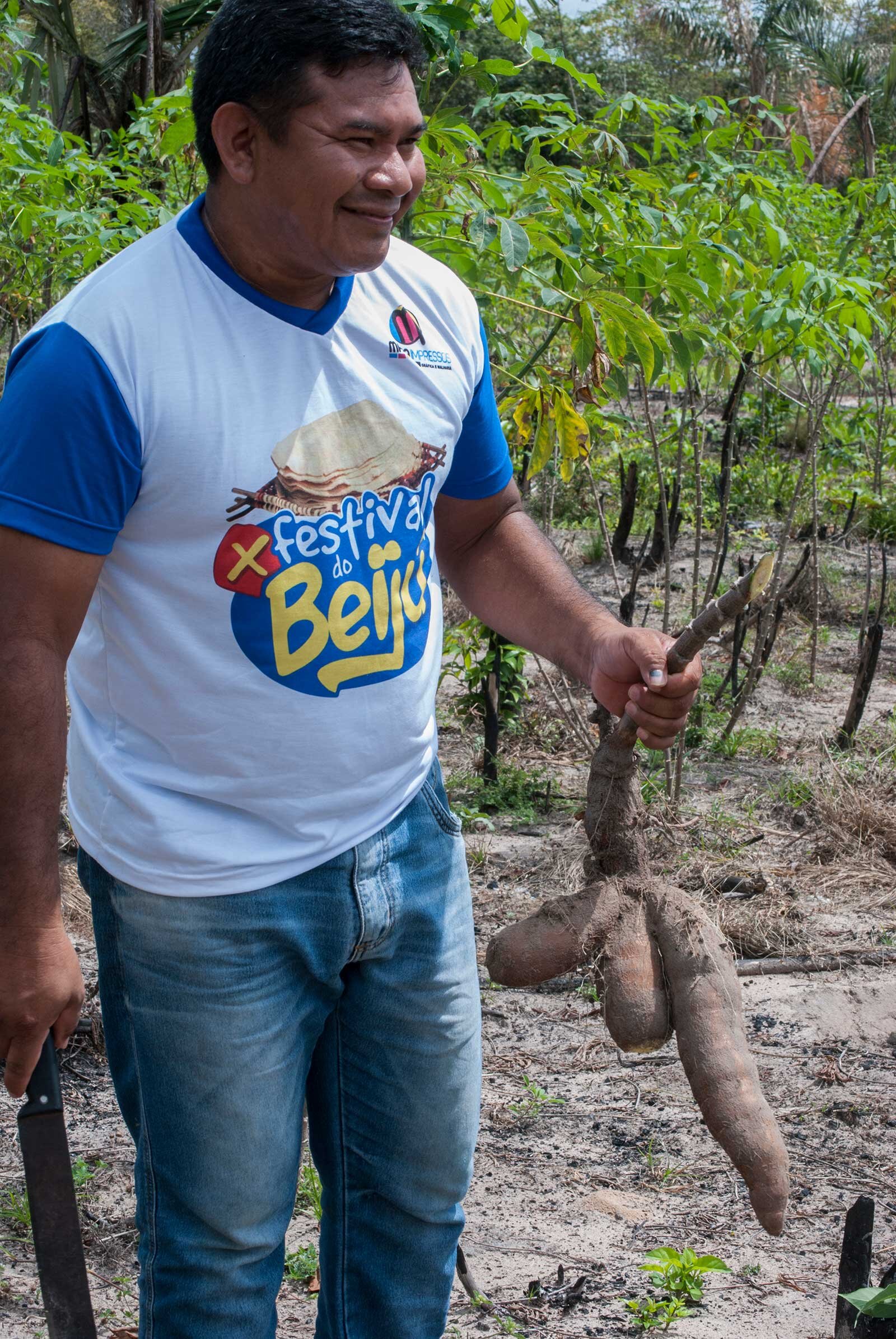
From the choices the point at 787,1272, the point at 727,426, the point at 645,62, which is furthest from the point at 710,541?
the point at 645,62

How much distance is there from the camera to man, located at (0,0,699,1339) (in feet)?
3.87

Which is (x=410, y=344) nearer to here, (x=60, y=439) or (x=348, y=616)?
(x=348, y=616)

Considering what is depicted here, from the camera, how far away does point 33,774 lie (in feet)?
3.95

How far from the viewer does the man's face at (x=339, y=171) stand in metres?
1.21

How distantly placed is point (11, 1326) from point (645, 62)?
27.9m

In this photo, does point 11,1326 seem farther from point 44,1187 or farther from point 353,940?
point 353,940

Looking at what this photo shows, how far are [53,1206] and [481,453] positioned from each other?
3.42 ft

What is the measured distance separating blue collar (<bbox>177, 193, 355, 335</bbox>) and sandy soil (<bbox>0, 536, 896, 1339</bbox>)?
64.7 inches

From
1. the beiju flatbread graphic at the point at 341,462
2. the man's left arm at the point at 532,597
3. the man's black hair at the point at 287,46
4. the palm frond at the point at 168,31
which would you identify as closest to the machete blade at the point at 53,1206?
the beiju flatbread graphic at the point at 341,462

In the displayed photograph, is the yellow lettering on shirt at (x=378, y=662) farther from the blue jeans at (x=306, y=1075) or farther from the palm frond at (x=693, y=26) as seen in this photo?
the palm frond at (x=693, y=26)

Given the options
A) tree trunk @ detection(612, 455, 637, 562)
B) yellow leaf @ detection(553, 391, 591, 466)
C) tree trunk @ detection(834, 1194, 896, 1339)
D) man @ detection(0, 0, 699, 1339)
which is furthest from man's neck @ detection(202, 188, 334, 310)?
tree trunk @ detection(612, 455, 637, 562)

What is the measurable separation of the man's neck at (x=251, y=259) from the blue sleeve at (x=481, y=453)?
304 mm

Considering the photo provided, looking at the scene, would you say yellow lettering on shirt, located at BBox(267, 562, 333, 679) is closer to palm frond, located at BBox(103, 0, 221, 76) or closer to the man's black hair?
the man's black hair

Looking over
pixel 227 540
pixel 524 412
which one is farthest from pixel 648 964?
pixel 524 412
